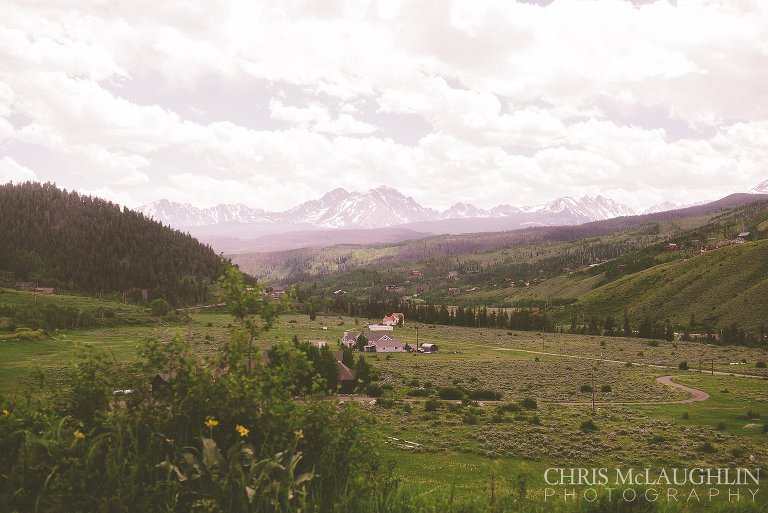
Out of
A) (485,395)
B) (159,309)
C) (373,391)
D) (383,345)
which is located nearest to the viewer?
(373,391)

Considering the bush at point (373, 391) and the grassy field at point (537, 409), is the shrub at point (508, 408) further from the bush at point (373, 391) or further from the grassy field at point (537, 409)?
the bush at point (373, 391)

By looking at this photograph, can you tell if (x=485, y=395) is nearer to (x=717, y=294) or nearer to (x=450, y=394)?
(x=450, y=394)

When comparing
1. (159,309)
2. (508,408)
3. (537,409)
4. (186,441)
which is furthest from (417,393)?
(159,309)

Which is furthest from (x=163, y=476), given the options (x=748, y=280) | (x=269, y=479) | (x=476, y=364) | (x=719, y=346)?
(x=748, y=280)

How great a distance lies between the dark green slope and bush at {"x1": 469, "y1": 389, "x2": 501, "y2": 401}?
414 feet

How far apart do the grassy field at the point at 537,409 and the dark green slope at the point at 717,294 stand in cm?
3878

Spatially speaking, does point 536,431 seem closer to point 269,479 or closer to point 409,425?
point 409,425

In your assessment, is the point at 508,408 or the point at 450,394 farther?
the point at 450,394

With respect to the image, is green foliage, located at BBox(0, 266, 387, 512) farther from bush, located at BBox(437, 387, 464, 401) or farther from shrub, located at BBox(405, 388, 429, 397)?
shrub, located at BBox(405, 388, 429, 397)

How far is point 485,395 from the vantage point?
212ft

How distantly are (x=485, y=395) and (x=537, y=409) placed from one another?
9.46 meters

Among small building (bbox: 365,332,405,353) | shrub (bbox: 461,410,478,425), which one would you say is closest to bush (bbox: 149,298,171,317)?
small building (bbox: 365,332,405,353)

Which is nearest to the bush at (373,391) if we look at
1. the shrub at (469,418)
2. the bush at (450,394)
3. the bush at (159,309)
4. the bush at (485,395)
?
the bush at (450,394)

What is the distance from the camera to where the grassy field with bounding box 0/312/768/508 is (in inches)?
1348
